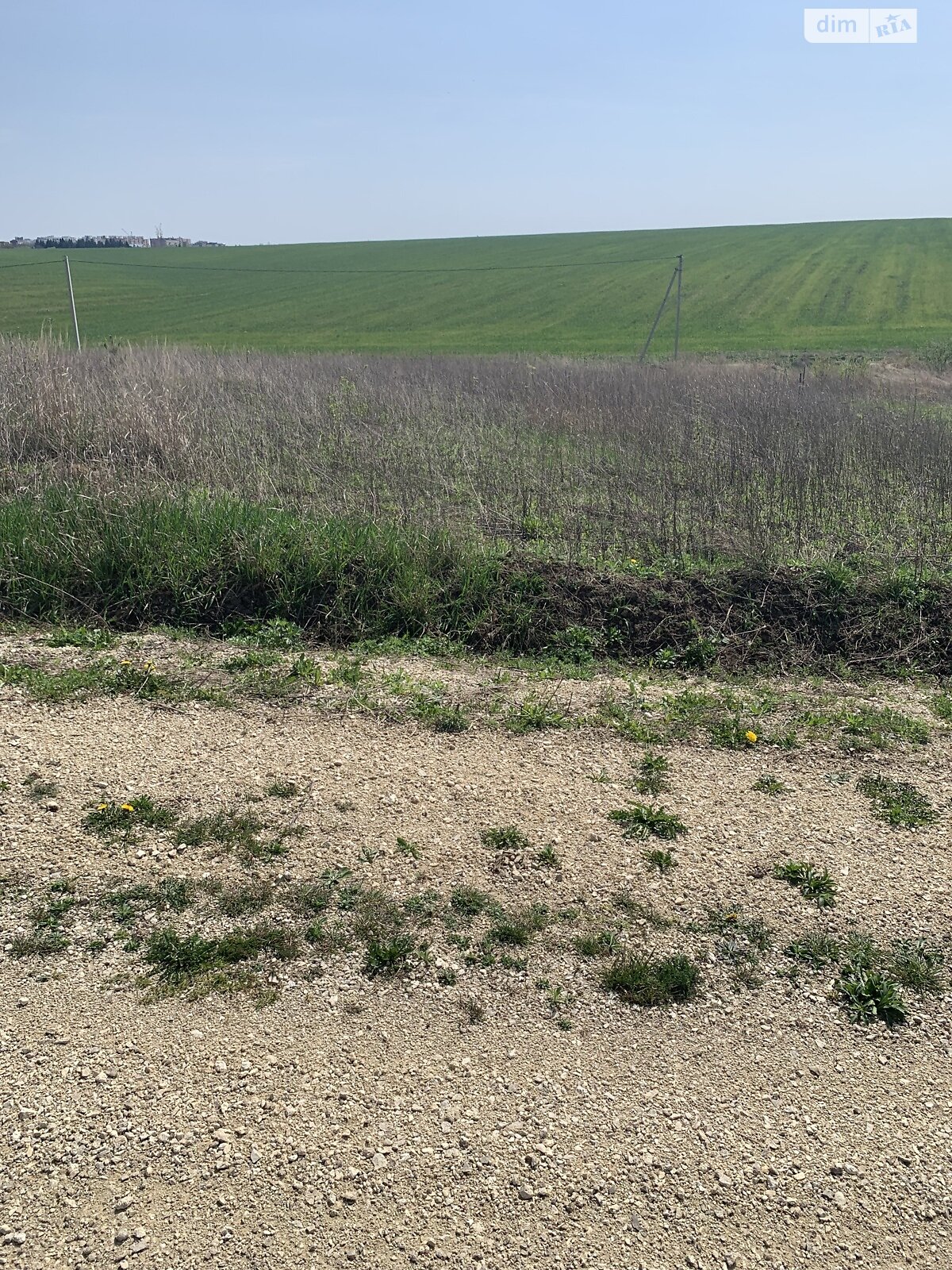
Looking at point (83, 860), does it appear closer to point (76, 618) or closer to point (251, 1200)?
point (251, 1200)

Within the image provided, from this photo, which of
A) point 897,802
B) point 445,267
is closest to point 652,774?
point 897,802

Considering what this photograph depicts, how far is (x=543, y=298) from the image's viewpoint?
45094mm

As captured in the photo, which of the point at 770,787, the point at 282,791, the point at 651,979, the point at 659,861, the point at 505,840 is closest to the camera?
the point at 651,979

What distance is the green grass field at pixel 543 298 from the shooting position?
114 ft

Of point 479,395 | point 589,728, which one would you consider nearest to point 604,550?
point 589,728

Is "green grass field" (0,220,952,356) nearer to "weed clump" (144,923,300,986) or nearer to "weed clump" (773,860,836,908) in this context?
"weed clump" (144,923,300,986)

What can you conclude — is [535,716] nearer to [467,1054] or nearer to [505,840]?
[505,840]

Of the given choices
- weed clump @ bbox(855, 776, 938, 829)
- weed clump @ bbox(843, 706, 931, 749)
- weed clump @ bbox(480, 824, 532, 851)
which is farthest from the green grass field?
weed clump @ bbox(855, 776, 938, 829)

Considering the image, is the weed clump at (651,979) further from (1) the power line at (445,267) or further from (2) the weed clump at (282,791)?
(1) the power line at (445,267)

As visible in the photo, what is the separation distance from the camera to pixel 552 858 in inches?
167

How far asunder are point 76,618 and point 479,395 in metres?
9.57

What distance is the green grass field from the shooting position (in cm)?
3481

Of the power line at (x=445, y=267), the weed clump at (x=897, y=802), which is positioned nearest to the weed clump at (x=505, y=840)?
the weed clump at (x=897, y=802)

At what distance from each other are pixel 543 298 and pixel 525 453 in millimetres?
35868
